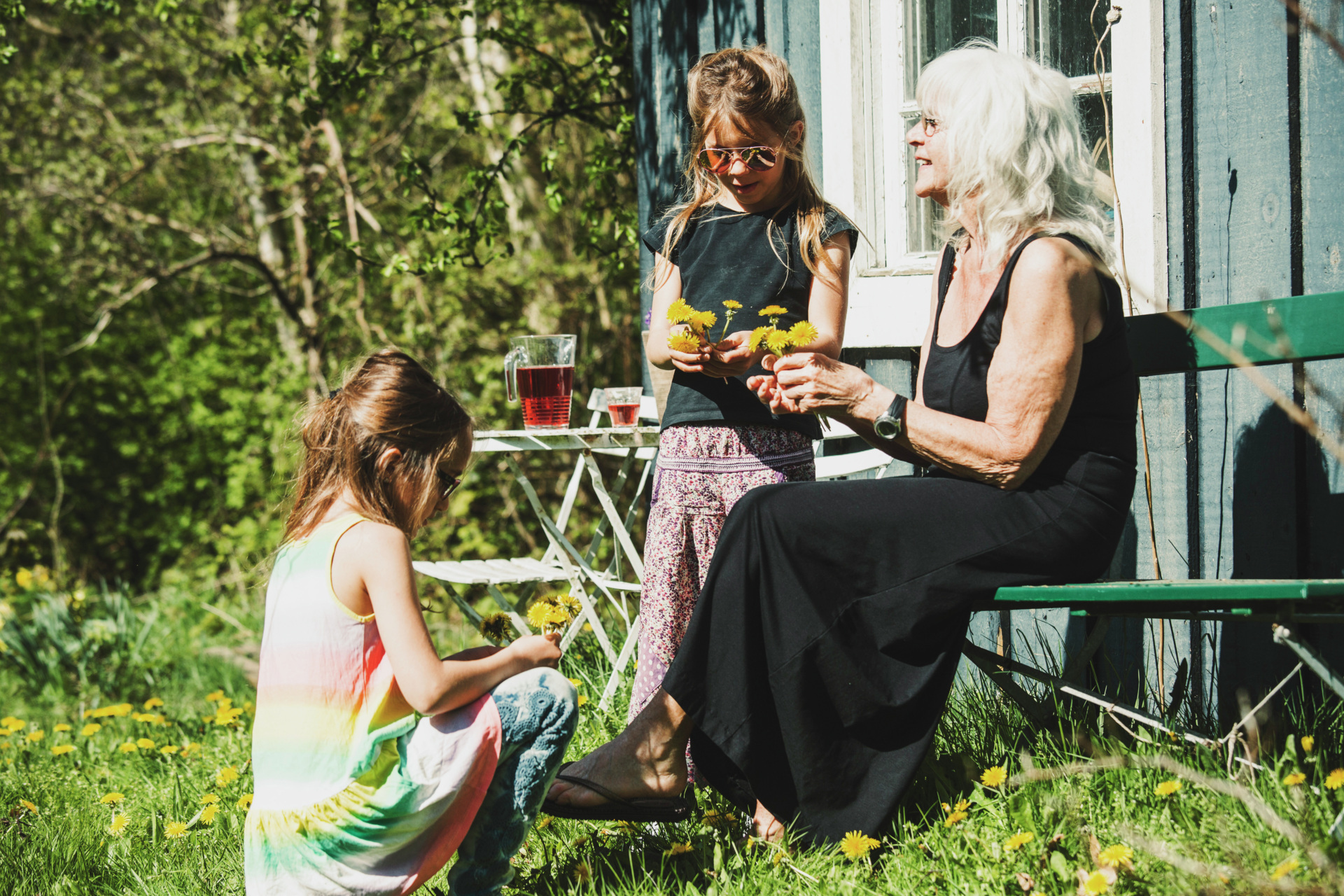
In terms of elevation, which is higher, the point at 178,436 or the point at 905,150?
the point at 905,150

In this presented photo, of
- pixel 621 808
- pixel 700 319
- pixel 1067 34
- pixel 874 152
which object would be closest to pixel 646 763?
pixel 621 808

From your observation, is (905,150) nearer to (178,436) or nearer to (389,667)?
(389,667)

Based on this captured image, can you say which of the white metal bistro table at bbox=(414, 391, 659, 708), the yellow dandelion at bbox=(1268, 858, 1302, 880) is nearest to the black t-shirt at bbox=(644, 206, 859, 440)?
the white metal bistro table at bbox=(414, 391, 659, 708)

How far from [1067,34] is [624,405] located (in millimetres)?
1614

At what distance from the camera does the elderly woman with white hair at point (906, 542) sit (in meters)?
2.08

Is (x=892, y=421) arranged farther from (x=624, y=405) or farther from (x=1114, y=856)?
(x=624, y=405)

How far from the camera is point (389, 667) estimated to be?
1880 millimetres

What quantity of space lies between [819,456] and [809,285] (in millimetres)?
859

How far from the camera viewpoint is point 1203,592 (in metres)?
1.82

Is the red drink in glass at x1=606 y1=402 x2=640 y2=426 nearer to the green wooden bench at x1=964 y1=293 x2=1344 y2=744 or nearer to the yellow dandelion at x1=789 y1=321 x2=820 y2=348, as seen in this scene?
the yellow dandelion at x1=789 y1=321 x2=820 y2=348

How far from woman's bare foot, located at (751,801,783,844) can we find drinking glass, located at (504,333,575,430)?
1.37m

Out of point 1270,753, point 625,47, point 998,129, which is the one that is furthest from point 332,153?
point 1270,753

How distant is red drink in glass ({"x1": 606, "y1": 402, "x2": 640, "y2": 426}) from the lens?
3410 mm

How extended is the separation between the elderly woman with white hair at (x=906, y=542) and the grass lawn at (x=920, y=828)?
129 mm
